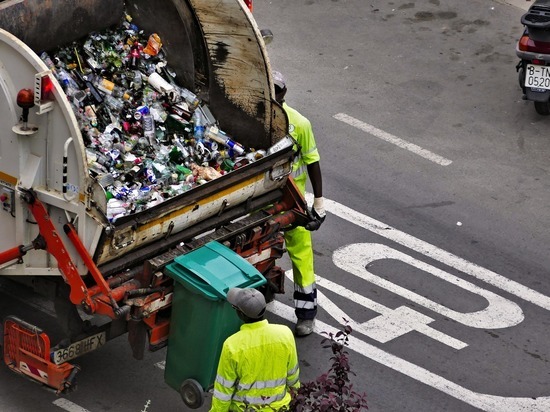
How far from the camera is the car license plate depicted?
1228cm

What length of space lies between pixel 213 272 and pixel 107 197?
76 cm

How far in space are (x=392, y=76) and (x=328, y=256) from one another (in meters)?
3.54

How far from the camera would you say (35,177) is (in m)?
7.95

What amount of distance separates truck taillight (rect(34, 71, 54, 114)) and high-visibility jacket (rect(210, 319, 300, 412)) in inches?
67.5

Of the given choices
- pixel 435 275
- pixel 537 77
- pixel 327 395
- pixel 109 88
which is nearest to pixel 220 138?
pixel 109 88

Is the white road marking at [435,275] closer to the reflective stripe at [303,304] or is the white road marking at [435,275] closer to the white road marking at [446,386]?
the white road marking at [446,386]

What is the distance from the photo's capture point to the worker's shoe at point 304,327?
31.0ft

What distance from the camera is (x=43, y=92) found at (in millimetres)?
7621

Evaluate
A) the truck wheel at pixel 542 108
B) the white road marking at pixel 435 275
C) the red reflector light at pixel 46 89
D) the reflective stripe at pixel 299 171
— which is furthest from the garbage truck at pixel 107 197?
the truck wheel at pixel 542 108

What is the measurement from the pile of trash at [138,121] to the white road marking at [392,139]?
126 inches

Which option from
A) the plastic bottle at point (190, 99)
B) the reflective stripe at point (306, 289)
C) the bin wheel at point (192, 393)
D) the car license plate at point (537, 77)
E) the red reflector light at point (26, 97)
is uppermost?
the red reflector light at point (26, 97)

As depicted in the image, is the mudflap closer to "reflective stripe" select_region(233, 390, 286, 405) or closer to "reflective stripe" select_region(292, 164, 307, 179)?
"reflective stripe" select_region(233, 390, 286, 405)

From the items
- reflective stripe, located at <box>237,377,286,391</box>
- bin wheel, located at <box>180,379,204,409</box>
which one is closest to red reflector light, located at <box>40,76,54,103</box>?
bin wheel, located at <box>180,379,204,409</box>

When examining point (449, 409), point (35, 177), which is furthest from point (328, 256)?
point (35, 177)
